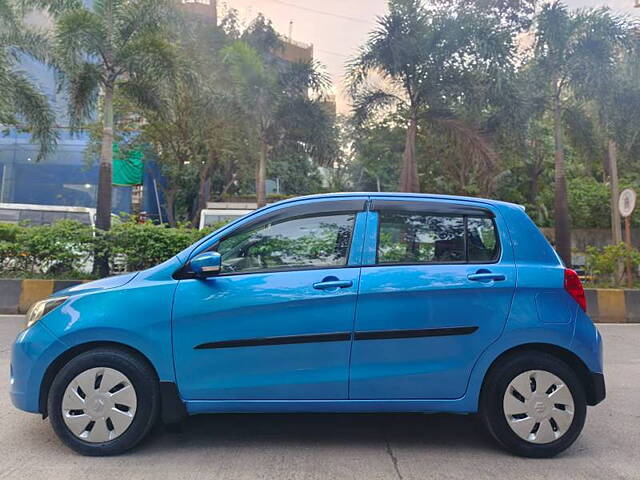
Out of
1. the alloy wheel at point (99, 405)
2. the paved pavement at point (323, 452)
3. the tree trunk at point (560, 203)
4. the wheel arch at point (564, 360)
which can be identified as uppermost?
the tree trunk at point (560, 203)

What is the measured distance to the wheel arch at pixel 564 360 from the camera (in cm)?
345

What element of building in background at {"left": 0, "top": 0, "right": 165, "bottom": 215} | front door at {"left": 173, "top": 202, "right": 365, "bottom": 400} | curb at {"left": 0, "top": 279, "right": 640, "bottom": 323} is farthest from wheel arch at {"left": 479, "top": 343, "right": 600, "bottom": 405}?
building in background at {"left": 0, "top": 0, "right": 165, "bottom": 215}

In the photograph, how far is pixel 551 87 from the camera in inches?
562

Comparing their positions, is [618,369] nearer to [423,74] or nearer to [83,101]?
[423,74]

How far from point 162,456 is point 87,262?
7.82 m

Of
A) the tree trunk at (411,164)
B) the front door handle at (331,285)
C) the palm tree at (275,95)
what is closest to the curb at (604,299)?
the tree trunk at (411,164)

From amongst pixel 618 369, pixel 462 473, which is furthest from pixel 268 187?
pixel 462 473

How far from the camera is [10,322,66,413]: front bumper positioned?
331 cm

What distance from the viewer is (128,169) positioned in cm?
3045

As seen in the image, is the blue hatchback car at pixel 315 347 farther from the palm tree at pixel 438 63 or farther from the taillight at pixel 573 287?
the palm tree at pixel 438 63

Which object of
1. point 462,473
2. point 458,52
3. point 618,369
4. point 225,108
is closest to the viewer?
point 462,473

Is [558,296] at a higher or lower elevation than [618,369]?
higher

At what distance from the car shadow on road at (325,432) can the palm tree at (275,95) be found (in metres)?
13.6

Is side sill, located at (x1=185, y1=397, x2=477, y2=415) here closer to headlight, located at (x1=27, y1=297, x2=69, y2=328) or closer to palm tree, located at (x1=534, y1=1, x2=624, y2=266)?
headlight, located at (x1=27, y1=297, x2=69, y2=328)
